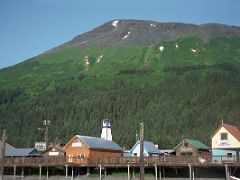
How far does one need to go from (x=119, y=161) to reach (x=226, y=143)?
16.5 m

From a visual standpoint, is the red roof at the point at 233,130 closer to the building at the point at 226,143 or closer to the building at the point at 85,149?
the building at the point at 226,143

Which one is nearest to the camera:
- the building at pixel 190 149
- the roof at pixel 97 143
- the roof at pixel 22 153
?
the roof at pixel 97 143

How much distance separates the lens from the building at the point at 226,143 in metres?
66.5

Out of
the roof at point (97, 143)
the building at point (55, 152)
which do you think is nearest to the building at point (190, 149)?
the roof at point (97, 143)

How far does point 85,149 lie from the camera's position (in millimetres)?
73875

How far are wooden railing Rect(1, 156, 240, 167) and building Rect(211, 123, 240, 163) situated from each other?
5.18 feet

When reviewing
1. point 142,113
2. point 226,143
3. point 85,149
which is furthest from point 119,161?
point 142,113

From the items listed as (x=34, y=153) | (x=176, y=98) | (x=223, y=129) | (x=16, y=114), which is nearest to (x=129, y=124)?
(x=176, y=98)

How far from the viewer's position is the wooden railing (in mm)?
64644

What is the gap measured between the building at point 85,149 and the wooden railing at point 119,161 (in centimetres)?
41

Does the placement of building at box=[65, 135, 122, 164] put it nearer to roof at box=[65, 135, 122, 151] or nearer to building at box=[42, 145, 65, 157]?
roof at box=[65, 135, 122, 151]

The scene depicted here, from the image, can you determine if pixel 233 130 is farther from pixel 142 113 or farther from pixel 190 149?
pixel 142 113

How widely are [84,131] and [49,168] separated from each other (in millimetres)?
79570

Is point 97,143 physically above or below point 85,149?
above
